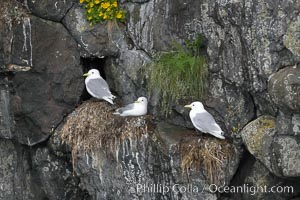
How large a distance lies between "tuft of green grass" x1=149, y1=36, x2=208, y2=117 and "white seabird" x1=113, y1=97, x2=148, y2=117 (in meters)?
0.21

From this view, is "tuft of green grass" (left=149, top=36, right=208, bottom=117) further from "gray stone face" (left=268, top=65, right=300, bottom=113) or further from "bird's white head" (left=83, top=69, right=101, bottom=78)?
"gray stone face" (left=268, top=65, right=300, bottom=113)

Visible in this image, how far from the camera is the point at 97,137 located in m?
8.41

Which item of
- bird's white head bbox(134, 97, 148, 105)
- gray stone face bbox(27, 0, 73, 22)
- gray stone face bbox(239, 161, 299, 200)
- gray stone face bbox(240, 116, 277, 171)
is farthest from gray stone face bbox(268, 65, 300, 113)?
gray stone face bbox(27, 0, 73, 22)

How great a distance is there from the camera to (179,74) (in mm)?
8094

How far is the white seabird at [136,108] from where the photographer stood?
8.23 m

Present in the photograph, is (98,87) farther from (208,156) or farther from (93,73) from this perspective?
(208,156)

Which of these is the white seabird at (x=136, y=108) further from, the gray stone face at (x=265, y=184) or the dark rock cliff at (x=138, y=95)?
the gray stone face at (x=265, y=184)

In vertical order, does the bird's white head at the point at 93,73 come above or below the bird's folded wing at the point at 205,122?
above

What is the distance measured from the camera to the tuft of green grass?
802 cm

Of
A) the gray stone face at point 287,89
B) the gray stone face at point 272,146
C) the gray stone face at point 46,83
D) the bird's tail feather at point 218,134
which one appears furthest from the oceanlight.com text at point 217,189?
the gray stone face at point 46,83

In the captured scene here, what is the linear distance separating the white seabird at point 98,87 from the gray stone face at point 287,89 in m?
2.11

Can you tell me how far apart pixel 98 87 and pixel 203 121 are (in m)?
1.43

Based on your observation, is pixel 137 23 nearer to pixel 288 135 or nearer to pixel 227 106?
pixel 227 106

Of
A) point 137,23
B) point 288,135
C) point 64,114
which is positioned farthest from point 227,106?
point 64,114
